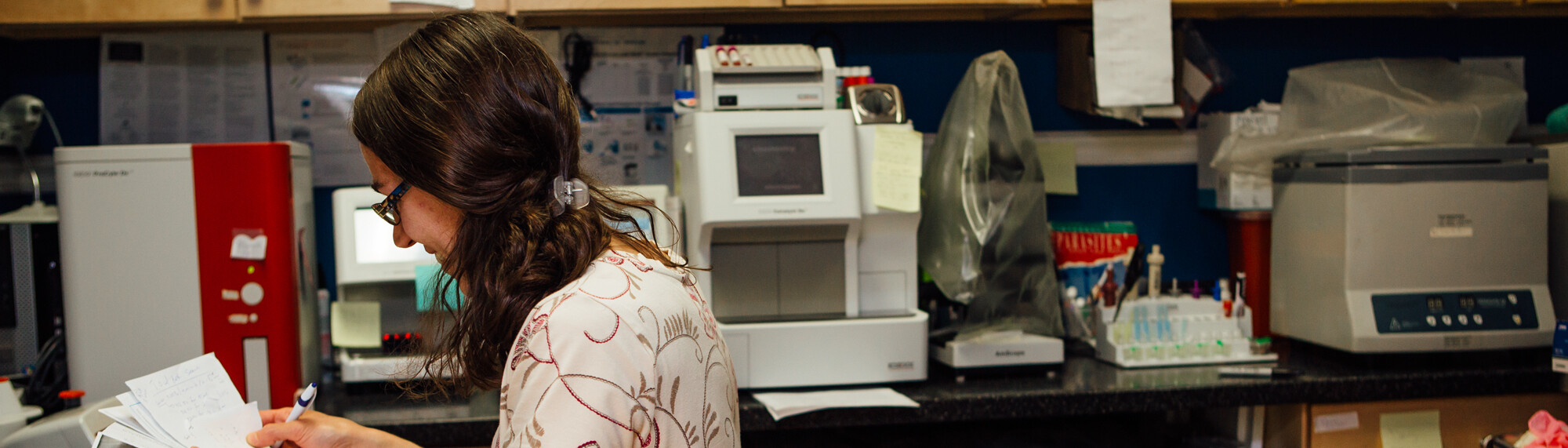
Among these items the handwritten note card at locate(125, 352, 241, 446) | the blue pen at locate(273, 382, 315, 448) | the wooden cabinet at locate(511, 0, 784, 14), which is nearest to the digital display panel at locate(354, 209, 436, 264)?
the wooden cabinet at locate(511, 0, 784, 14)

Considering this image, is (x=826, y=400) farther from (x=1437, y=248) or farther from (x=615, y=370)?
(x=1437, y=248)

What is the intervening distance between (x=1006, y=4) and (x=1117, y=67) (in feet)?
0.91

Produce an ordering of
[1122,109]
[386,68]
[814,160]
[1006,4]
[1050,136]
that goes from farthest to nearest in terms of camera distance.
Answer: [1050,136] → [1122,109] → [1006,4] → [814,160] → [386,68]

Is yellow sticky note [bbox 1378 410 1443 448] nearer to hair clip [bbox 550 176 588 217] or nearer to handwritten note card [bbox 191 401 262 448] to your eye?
hair clip [bbox 550 176 588 217]

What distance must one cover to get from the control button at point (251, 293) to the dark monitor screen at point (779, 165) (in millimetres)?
913

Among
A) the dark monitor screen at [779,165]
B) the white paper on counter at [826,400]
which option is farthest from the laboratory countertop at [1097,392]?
the dark monitor screen at [779,165]

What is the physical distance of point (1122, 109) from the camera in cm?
227

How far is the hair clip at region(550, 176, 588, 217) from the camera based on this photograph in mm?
809

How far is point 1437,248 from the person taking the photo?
192 centimetres

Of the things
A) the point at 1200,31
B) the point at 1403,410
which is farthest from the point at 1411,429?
the point at 1200,31

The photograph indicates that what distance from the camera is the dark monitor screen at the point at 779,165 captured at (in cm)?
173

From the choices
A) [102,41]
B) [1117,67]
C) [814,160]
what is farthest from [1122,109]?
[102,41]

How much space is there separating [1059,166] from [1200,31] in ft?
1.62

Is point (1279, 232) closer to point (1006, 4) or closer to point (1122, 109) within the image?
point (1122, 109)
